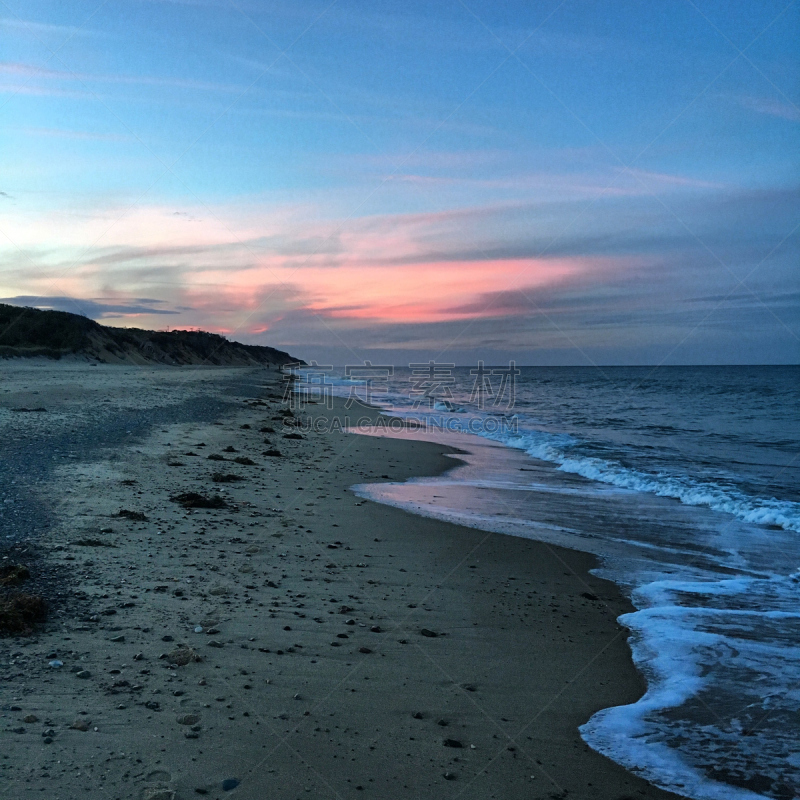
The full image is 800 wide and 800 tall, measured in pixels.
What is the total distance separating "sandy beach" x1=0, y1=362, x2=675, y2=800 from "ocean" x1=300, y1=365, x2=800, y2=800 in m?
0.31

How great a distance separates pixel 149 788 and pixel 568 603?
4.02 metres

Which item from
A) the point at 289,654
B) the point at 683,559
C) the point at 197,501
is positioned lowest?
the point at 683,559

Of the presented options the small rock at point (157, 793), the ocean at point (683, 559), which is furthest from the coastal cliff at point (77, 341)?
the small rock at point (157, 793)

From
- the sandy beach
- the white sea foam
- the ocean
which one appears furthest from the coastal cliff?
the sandy beach

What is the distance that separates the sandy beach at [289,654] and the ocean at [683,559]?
31 centimetres

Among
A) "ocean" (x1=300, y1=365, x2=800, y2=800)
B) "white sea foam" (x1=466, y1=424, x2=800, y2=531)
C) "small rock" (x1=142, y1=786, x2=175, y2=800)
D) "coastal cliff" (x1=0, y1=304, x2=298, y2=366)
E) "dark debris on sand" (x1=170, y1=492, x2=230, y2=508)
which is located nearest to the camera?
"small rock" (x1=142, y1=786, x2=175, y2=800)

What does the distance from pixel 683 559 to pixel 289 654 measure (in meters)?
5.25

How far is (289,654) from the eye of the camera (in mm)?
4008

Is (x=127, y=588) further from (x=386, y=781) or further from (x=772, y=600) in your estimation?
(x=772, y=600)

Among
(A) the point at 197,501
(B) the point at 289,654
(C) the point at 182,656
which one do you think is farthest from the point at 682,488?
(C) the point at 182,656

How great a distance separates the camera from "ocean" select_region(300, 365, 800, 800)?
338cm

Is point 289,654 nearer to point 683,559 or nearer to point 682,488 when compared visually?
point 683,559

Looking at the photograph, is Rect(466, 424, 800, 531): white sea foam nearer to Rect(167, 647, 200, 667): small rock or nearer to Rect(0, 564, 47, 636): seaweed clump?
Rect(167, 647, 200, 667): small rock

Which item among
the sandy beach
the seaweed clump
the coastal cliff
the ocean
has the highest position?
the coastal cliff
